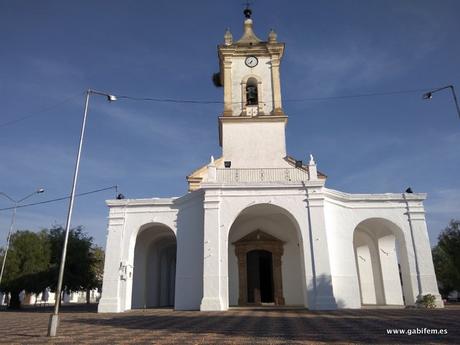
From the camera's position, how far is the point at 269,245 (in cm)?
2012

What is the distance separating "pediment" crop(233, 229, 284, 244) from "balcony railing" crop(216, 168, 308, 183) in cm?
343

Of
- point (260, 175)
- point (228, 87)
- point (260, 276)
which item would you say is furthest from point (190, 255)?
Answer: point (228, 87)

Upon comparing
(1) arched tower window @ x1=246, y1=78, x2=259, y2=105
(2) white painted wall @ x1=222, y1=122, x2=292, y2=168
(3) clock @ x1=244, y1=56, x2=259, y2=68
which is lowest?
(2) white painted wall @ x1=222, y1=122, x2=292, y2=168

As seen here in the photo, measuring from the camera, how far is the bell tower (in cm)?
2430

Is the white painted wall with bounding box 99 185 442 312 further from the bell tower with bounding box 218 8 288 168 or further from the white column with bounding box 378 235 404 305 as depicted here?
the bell tower with bounding box 218 8 288 168

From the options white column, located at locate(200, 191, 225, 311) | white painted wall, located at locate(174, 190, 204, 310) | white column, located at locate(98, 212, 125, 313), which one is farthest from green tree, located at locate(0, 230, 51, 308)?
white column, located at locate(200, 191, 225, 311)

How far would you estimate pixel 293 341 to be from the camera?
7535 millimetres

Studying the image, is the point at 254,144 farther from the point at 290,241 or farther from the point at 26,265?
the point at 26,265

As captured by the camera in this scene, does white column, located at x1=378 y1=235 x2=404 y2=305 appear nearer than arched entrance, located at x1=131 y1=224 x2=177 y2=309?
Yes

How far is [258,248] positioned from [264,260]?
1005mm

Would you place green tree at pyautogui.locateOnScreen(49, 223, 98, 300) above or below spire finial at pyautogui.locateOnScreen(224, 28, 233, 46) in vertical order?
below

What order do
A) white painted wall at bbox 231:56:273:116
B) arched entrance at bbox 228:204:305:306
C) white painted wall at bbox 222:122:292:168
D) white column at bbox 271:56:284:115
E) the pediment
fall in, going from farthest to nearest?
white painted wall at bbox 231:56:273:116, white column at bbox 271:56:284:115, white painted wall at bbox 222:122:292:168, the pediment, arched entrance at bbox 228:204:305:306

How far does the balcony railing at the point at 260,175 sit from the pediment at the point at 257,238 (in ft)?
11.2

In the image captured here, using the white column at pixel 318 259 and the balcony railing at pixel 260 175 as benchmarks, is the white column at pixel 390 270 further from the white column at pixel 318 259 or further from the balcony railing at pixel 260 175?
the balcony railing at pixel 260 175
